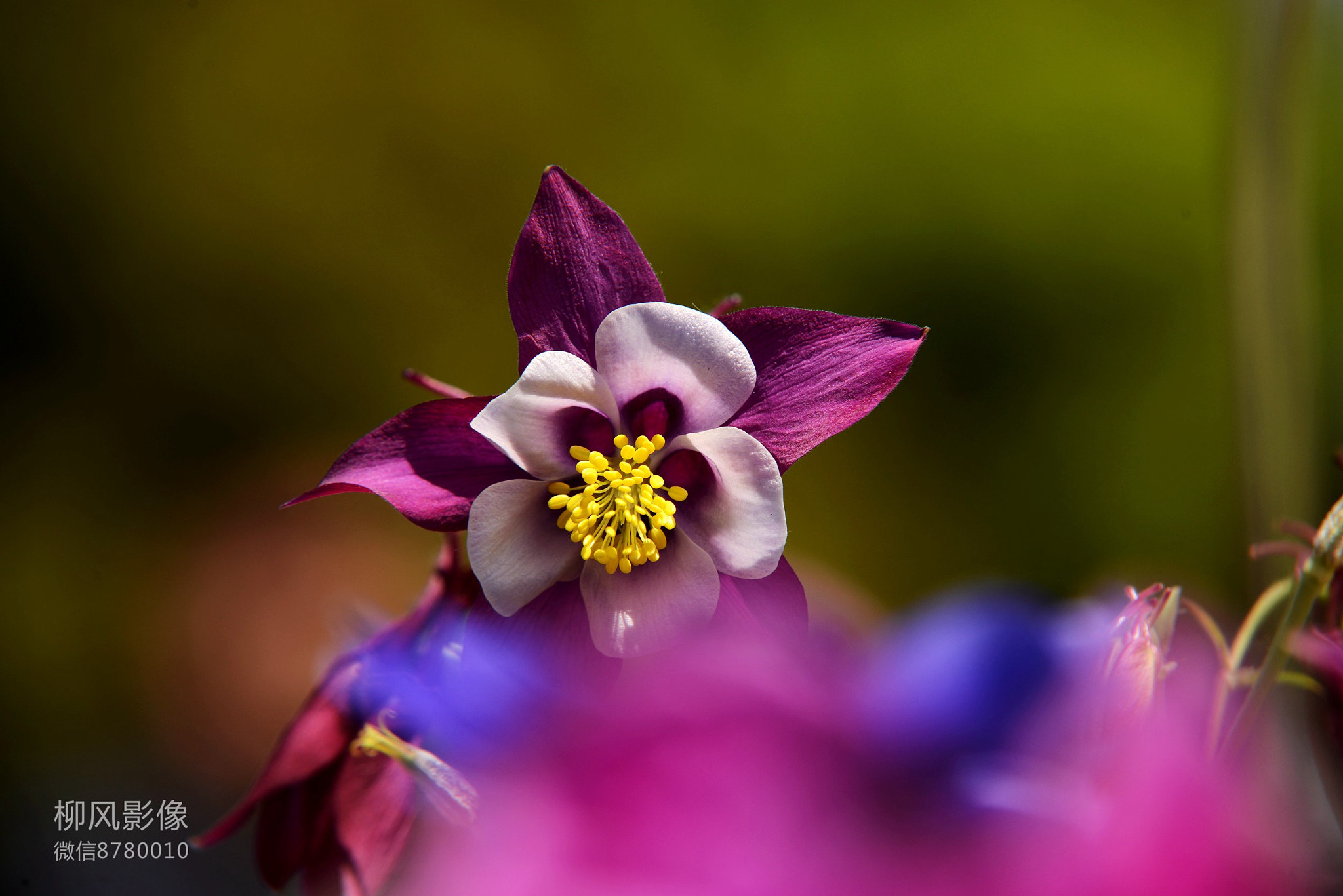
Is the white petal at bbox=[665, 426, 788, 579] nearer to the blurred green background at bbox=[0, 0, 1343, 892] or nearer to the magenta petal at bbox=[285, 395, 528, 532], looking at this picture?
the magenta petal at bbox=[285, 395, 528, 532]

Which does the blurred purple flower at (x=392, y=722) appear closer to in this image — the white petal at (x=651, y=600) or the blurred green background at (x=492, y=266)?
the white petal at (x=651, y=600)

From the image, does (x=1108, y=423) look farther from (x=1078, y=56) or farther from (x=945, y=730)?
(x=945, y=730)

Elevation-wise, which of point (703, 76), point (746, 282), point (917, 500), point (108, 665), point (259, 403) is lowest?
point (108, 665)

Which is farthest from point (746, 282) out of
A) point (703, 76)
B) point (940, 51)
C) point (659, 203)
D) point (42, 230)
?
point (42, 230)

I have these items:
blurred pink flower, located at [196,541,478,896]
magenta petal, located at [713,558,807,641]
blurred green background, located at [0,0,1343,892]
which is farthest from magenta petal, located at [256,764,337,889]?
blurred green background, located at [0,0,1343,892]

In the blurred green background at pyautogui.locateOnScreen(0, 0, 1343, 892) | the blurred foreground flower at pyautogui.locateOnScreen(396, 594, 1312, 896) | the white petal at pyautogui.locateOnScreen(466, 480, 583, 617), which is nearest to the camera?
the blurred foreground flower at pyautogui.locateOnScreen(396, 594, 1312, 896)

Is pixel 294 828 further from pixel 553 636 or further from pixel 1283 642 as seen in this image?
pixel 1283 642

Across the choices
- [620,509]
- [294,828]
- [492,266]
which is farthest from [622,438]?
[492,266]
